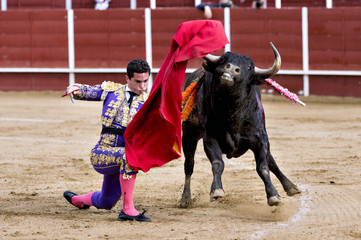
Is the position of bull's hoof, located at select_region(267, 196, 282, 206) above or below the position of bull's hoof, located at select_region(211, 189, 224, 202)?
below

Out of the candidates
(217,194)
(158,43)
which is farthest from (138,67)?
(158,43)

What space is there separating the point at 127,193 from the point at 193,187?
1.44 metres

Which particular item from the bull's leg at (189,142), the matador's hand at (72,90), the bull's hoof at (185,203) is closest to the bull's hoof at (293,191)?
the bull's hoof at (185,203)

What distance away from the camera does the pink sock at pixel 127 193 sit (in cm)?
395

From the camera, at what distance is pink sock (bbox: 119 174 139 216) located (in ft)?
13.0

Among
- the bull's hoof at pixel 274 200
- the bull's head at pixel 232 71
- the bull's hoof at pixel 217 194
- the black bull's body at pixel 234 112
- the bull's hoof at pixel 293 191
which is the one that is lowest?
the bull's hoof at pixel 293 191

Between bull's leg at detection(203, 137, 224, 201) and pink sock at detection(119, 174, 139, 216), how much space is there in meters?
0.43

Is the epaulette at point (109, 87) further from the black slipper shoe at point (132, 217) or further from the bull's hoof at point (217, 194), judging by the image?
the bull's hoof at point (217, 194)

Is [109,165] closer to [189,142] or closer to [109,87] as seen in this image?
[109,87]

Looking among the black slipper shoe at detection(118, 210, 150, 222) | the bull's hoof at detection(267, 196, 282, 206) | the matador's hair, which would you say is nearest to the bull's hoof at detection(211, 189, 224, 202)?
the bull's hoof at detection(267, 196, 282, 206)

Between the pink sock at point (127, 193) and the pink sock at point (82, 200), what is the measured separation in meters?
0.37

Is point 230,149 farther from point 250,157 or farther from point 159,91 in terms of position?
point 250,157

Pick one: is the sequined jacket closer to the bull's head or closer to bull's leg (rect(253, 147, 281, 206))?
the bull's head

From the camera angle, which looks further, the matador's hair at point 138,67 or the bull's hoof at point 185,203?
the bull's hoof at point 185,203
